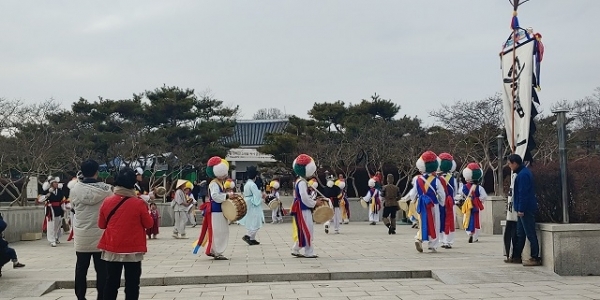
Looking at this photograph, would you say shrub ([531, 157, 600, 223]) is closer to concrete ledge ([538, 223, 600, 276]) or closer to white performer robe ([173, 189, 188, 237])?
concrete ledge ([538, 223, 600, 276])

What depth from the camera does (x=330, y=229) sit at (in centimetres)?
2014

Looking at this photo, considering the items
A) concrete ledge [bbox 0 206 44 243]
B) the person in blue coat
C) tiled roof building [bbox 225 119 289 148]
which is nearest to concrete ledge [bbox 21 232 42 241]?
concrete ledge [bbox 0 206 44 243]

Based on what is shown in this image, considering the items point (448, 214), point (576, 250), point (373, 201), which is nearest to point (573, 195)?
point (576, 250)

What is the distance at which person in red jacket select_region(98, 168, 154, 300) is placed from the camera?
6.45 m

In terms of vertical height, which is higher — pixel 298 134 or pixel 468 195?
pixel 298 134

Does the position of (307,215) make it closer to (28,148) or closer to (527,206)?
(527,206)

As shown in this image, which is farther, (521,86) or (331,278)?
(521,86)

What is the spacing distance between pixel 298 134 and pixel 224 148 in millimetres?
4635

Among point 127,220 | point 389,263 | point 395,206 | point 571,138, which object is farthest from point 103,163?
point 127,220

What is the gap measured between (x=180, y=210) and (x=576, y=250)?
445 inches

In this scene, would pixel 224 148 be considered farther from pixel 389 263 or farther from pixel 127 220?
pixel 127 220

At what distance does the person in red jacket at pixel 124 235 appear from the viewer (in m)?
6.45

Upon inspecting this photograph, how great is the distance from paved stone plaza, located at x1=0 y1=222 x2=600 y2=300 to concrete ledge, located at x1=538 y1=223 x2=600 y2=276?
222 mm

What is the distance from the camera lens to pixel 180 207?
17609mm
